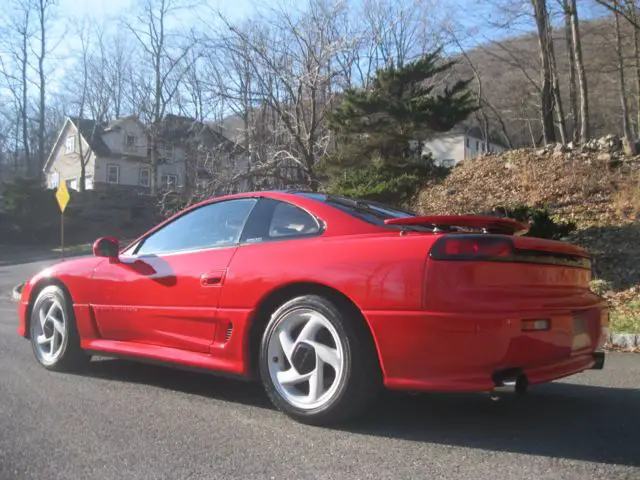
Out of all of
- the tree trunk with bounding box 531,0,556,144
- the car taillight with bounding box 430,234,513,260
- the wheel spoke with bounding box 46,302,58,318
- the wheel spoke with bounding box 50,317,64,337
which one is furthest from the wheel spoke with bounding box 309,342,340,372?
the tree trunk with bounding box 531,0,556,144

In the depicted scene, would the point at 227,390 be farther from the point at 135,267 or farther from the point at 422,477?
the point at 422,477

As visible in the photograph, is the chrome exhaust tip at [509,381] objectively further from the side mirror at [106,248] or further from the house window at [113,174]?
the house window at [113,174]

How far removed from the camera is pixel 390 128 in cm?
1559

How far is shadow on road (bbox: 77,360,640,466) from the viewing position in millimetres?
3268

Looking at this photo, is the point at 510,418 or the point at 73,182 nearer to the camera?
the point at 510,418

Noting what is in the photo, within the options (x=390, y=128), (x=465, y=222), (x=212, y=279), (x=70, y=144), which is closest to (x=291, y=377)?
(x=212, y=279)

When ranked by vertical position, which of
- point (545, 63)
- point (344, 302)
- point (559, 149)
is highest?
point (545, 63)

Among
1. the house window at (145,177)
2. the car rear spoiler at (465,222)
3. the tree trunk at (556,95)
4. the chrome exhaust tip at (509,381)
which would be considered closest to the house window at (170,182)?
the house window at (145,177)

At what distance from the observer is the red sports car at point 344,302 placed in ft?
10.6

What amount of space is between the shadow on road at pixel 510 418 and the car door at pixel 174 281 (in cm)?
55

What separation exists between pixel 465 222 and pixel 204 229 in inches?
75.5

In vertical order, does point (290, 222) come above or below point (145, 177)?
below

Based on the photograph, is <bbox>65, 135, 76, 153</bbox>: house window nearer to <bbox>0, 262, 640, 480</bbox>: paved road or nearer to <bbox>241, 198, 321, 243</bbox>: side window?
<bbox>0, 262, 640, 480</bbox>: paved road

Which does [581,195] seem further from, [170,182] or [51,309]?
[170,182]
